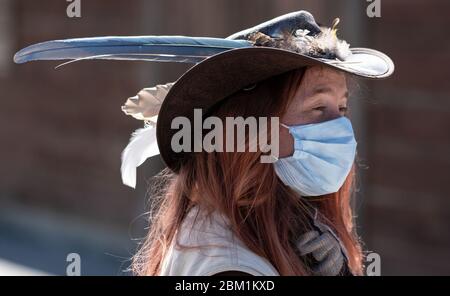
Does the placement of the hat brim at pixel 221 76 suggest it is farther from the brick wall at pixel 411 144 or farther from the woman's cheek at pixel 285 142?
the brick wall at pixel 411 144

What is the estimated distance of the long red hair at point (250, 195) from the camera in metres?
2.23

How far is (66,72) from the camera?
7801mm

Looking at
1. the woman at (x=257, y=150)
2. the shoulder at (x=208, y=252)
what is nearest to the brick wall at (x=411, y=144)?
the woman at (x=257, y=150)

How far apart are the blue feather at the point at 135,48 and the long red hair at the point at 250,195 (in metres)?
0.14

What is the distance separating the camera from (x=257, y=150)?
2.28 metres

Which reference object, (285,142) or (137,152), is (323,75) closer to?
(285,142)

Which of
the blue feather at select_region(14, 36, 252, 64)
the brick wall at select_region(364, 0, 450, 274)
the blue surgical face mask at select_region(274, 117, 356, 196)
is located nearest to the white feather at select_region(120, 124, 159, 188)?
the blue feather at select_region(14, 36, 252, 64)

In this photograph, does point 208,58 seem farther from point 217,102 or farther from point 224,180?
point 224,180

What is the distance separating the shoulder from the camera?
2.11m

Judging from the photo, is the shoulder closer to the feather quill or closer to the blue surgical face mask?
the blue surgical face mask

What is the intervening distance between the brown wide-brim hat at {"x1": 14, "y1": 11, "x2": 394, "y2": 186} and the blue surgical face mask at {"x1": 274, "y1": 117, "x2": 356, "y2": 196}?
6.7 inches

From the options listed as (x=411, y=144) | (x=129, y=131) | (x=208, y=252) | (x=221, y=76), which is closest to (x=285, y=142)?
(x=221, y=76)

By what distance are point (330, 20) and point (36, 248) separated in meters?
3.69

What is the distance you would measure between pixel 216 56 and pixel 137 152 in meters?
0.47
